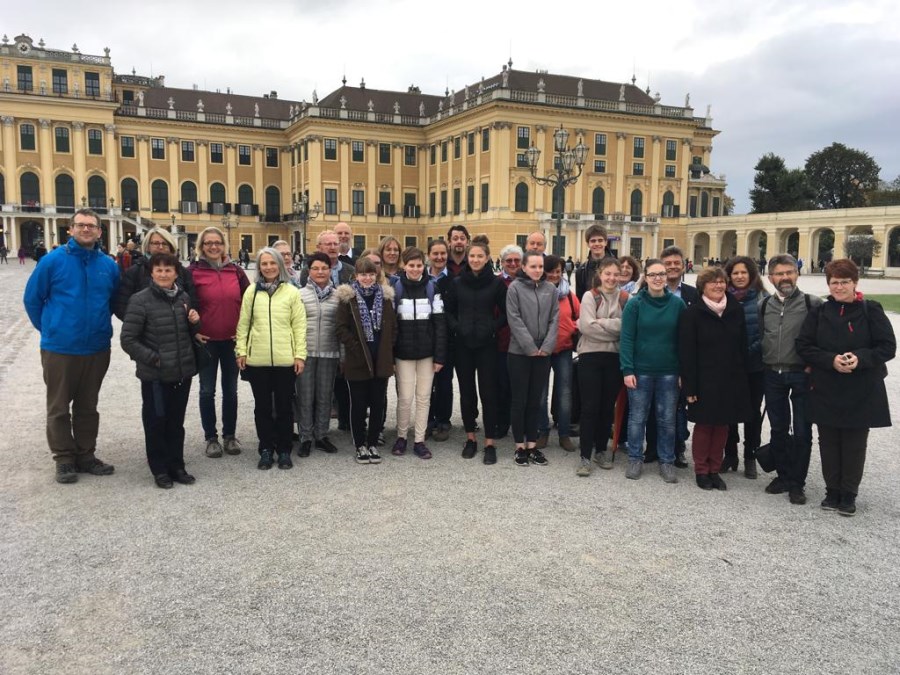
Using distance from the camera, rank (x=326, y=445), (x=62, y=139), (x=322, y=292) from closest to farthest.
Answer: (x=322, y=292) → (x=326, y=445) → (x=62, y=139)

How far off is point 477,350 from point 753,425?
8.21 feet

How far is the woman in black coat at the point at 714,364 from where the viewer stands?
568cm

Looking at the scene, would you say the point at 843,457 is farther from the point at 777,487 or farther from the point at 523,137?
the point at 523,137

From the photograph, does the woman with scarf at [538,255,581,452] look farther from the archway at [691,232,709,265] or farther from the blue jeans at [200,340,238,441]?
the archway at [691,232,709,265]

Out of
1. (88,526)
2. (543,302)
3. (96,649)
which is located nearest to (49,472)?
(88,526)

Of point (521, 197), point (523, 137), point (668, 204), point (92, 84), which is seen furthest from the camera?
point (92, 84)

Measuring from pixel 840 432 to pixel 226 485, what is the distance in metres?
4.76

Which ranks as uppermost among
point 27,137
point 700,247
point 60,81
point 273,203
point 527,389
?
point 60,81

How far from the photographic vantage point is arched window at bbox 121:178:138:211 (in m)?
Result: 60.4

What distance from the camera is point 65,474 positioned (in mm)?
5602

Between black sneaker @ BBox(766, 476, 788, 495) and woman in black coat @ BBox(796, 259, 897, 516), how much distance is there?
39 centimetres

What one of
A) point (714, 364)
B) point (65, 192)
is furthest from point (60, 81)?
point (714, 364)

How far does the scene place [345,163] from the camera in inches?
2384

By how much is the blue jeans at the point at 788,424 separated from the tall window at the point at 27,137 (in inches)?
2578
